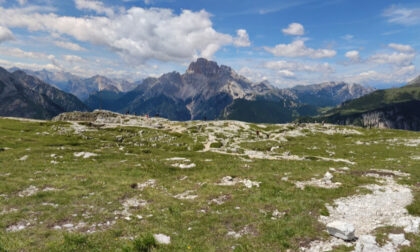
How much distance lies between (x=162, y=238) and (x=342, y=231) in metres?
11.3

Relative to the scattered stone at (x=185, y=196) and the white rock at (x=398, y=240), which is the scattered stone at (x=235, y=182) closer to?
the scattered stone at (x=185, y=196)

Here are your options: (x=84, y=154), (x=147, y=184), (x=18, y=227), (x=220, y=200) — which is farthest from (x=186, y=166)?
(x=18, y=227)

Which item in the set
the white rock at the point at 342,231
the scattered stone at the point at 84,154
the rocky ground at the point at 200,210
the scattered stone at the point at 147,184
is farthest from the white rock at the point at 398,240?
the scattered stone at the point at 84,154

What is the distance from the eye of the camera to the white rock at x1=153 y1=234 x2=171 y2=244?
44.7 feet

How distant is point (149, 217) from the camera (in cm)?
1753

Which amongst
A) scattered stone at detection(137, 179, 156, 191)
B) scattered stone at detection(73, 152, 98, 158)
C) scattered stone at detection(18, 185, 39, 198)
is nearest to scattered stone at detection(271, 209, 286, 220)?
scattered stone at detection(137, 179, 156, 191)

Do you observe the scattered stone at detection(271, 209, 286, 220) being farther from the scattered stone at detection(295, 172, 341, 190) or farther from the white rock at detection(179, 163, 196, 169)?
the white rock at detection(179, 163, 196, 169)

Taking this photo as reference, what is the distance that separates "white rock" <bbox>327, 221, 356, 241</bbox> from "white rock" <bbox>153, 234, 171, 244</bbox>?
10539 millimetres

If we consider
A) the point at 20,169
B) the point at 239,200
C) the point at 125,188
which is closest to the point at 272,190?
the point at 239,200

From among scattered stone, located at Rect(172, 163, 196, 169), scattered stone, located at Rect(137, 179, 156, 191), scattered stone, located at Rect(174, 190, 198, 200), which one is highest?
scattered stone, located at Rect(174, 190, 198, 200)

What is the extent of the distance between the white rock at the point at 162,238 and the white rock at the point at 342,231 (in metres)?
10.5

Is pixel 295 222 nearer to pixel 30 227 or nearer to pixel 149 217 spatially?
pixel 149 217

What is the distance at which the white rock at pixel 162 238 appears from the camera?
44.7 feet

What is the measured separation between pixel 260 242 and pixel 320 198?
9.78 metres
